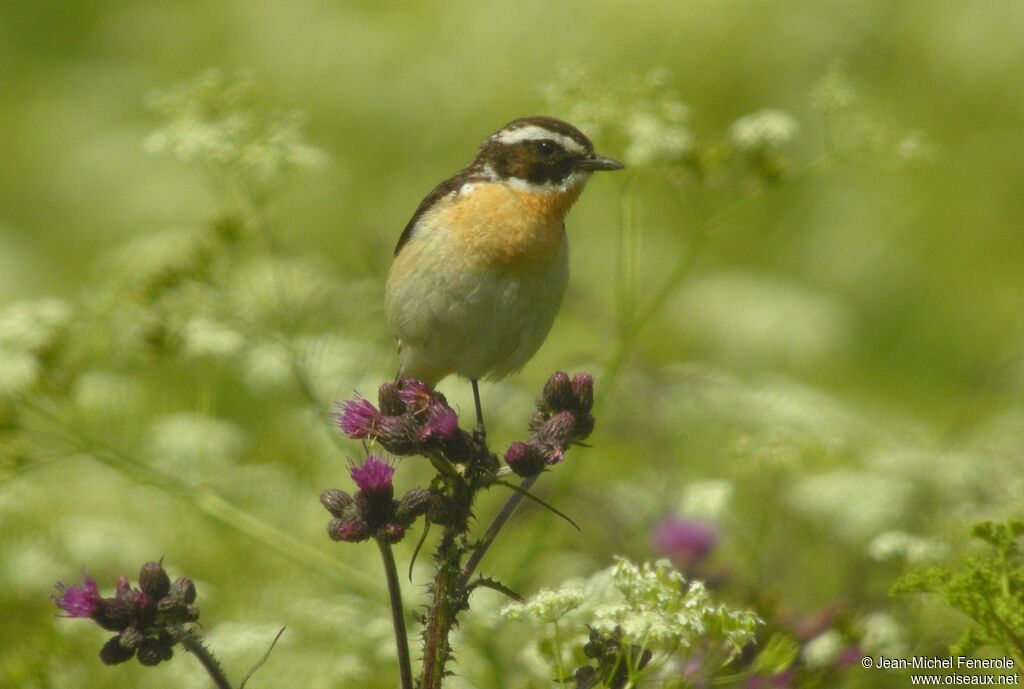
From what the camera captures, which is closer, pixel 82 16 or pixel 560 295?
pixel 560 295

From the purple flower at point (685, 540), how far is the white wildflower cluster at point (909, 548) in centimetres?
67

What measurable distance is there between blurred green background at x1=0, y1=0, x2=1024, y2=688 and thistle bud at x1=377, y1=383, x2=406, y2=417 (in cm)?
113

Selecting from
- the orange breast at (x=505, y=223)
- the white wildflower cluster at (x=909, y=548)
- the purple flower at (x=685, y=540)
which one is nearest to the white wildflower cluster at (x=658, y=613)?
the white wildflower cluster at (x=909, y=548)

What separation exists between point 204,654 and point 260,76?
7.53m

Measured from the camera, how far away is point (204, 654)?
2.93 metres

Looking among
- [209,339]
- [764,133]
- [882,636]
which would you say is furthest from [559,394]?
[764,133]

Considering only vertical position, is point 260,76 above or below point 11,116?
below

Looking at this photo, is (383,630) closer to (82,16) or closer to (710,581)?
(710,581)

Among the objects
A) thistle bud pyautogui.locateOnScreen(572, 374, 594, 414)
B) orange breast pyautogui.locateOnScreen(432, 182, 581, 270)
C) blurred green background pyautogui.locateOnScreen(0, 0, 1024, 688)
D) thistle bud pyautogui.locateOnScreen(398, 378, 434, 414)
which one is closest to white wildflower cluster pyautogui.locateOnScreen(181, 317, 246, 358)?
blurred green background pyautogui.locateOnScreen(0, 0, 1024, 688)

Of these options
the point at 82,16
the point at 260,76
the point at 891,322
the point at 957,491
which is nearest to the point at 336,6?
the point at 260,76

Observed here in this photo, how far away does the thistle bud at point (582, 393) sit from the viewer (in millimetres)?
3404

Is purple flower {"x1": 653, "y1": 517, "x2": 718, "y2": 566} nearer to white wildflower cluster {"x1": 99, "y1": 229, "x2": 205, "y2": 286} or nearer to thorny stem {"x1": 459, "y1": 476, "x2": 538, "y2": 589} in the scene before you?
thorny stem {"x1": 459, "y1": 476, "x2": 538, "y2": 589}

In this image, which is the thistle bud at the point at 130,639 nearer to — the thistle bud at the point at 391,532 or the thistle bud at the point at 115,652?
the thistle bud at the point at 115,652

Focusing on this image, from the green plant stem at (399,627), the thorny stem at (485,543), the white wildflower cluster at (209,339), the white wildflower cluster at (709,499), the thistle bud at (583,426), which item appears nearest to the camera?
the green plant stem at (399,627)
